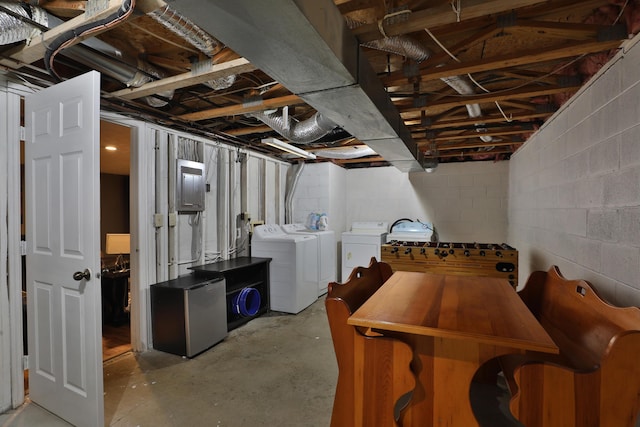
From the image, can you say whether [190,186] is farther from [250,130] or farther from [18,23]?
[18,23]

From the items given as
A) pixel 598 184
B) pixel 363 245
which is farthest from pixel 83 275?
pixel 363 245

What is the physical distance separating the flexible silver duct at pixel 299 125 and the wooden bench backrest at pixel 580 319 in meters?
2.06

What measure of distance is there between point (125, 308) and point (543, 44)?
4550 mm

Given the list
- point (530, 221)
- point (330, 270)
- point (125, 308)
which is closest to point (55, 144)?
point (125, 308)

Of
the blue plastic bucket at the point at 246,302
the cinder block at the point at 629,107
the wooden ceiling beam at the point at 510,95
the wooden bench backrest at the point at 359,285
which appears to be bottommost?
the blue plastic bucket at the point at 246,302

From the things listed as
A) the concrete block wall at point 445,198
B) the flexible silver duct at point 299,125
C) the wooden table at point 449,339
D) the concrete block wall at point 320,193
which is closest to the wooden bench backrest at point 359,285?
Answer: the wooden table at point 449,339

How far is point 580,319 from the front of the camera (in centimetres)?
161

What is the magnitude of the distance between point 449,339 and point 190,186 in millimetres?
2796

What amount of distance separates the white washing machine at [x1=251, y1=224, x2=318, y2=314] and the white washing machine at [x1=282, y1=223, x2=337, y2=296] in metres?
0.30

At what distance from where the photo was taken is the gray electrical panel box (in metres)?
3.10

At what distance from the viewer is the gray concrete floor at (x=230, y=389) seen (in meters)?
1.93

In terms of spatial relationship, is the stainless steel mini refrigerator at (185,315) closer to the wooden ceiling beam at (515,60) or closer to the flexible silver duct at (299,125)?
the flexible silver duct at (299,125)

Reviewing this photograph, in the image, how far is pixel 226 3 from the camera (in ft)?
3.06

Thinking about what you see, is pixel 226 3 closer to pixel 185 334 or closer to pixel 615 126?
pixel 615 126
